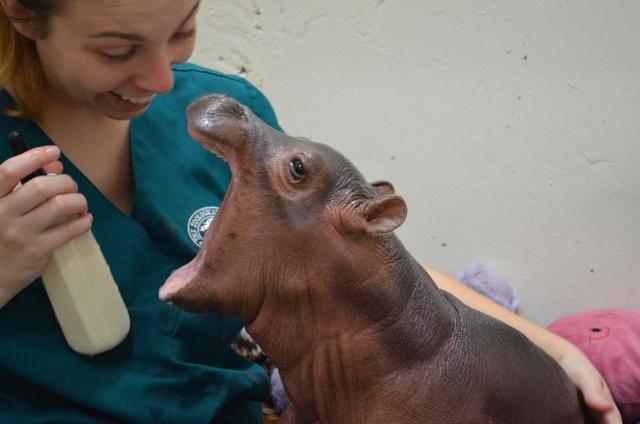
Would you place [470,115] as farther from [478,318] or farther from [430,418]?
[430,418]

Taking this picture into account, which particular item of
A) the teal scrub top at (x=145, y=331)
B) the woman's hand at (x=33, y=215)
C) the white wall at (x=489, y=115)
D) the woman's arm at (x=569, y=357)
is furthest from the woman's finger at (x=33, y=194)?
the white wall at (x=489, y=115)

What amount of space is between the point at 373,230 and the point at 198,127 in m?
0.17

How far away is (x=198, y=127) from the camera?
60cm

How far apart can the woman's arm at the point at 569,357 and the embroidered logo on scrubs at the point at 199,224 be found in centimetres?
36

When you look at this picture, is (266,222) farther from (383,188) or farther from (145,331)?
(145,331)

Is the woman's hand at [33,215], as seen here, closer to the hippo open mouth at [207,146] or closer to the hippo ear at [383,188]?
the hippo open mouth at [207,146]

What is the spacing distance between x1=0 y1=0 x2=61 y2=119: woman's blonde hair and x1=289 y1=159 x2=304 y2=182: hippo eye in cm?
37

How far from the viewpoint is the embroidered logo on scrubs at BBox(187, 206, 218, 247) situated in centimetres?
89

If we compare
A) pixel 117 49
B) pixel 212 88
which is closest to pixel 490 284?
pixel 212 88

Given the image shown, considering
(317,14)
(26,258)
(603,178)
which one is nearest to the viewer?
(26,258)

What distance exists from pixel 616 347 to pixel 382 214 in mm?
738

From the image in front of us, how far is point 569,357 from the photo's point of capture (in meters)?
0.91

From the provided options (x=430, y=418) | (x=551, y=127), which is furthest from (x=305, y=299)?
(x=551, y=127)

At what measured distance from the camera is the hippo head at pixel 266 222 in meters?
0.60
